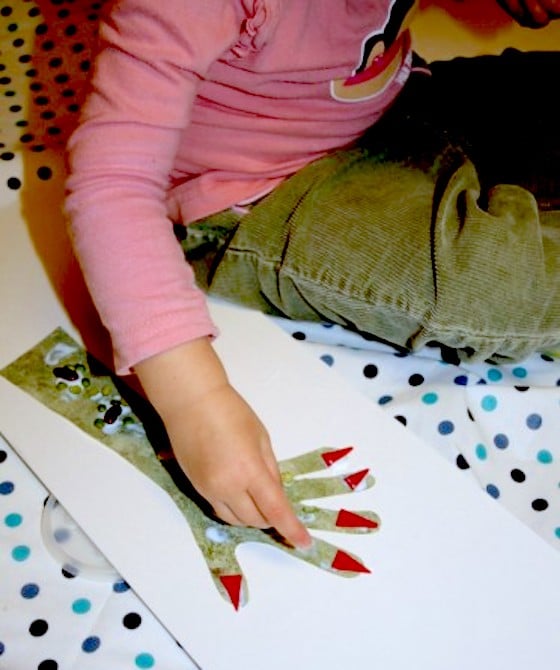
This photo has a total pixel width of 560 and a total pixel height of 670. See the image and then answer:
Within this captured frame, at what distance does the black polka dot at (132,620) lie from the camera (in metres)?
0.61

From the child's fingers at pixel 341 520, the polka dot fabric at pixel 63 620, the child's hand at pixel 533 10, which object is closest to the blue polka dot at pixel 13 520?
the polka dot fabric at pixel 63 620

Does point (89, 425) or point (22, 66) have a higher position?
point (22, 66)

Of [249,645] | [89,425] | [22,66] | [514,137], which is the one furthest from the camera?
[22,66]

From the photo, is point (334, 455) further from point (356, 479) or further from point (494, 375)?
point (494, 375)

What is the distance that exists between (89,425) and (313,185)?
0.86ft

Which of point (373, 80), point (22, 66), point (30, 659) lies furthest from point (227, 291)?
point (22, 66)

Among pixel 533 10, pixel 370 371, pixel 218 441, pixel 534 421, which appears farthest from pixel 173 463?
pixel 533 10

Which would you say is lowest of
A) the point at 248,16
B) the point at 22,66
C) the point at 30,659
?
the point at 30,659

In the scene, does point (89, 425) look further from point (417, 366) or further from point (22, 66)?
point (22, 66)

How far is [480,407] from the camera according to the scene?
2.35 ft

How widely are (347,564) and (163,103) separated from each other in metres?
0.34

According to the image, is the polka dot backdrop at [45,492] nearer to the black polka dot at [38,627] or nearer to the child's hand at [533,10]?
the black polka dot at [38,627]

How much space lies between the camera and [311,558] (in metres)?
0.61

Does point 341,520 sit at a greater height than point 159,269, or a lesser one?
lesser
